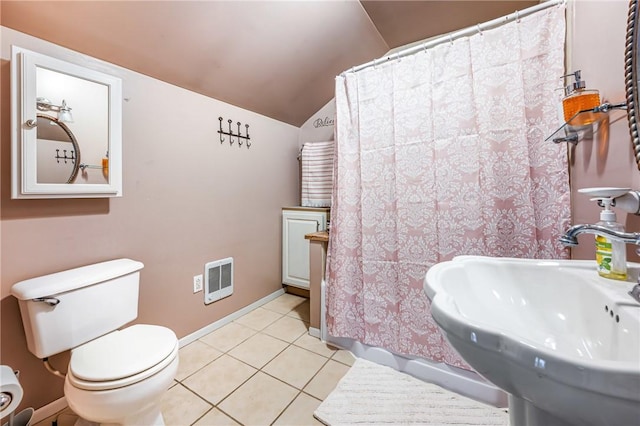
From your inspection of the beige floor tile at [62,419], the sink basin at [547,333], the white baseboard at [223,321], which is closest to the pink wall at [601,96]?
the sink basin at [547,333]

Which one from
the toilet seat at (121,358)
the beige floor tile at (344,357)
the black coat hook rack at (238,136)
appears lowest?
the beige floor tile at (344,357)

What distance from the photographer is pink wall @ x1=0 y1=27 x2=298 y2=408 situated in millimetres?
1165

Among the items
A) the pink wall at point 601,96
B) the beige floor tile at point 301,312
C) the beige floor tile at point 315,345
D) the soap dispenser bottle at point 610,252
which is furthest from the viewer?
the beige floor tile at point 301,312

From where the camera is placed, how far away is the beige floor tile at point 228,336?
182cm

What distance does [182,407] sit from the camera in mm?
1291

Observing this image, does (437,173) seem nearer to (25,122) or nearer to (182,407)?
(182,407)

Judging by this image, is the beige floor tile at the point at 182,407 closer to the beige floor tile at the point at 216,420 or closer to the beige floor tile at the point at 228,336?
the beige floor tile at the point at 216,420

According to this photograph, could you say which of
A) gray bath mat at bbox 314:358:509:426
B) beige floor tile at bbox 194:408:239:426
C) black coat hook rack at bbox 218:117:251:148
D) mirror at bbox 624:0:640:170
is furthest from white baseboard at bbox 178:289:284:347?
mirror at bbox 624:0:640:170

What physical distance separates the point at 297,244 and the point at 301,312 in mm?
647

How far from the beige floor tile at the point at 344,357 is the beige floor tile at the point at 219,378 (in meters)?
0.54

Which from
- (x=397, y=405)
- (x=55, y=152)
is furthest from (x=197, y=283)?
(x=397, y=405)

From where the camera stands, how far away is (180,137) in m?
1.76

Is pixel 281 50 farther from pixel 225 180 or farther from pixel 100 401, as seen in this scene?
pixel 100 401

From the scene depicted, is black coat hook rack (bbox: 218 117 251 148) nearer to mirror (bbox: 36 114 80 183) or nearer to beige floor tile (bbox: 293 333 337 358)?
mirror (bbox: 36 114 80 183)
